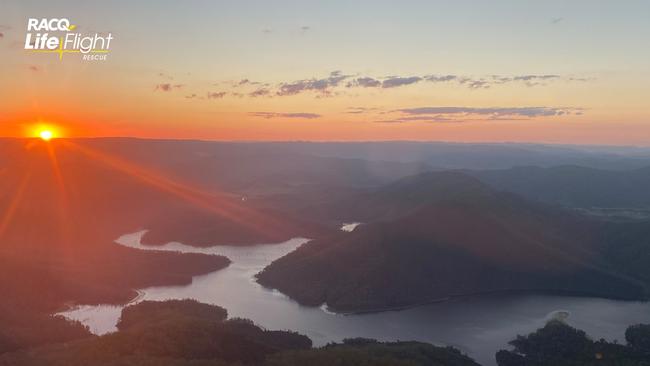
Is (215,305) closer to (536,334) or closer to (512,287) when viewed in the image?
(536,334)

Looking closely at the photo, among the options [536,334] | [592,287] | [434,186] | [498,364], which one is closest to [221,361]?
[498,364]

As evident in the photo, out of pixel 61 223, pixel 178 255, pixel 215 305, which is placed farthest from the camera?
pixel 61 223

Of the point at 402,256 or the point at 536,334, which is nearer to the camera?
the point at 536,334

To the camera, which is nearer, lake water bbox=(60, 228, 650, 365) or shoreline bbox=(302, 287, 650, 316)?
lake water bbox=(60, 228, 650, 365)

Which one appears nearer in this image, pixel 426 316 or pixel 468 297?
pixel 426 316

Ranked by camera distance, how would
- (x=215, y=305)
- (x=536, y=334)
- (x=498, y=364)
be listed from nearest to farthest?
(x=498, y=364) → (x=536, y=334) → (x=215, y=305)

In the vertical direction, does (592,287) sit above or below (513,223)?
below

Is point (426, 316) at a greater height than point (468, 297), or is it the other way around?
point (468, 297)
